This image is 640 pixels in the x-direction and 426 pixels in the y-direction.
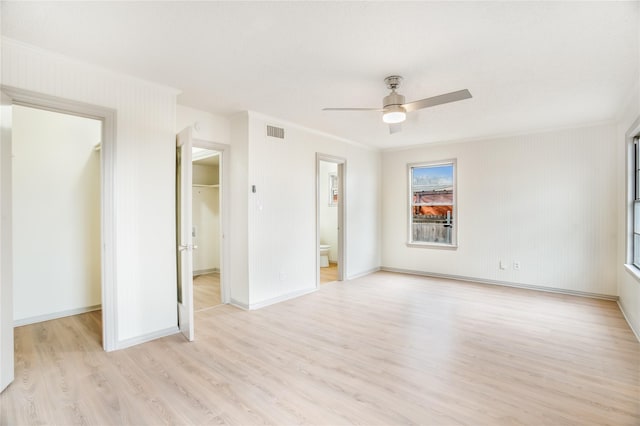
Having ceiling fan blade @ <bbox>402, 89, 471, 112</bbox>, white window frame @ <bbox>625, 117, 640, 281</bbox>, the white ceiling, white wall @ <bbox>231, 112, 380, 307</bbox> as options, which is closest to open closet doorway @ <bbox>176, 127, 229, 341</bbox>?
white wall @ <bbox>231, 112, 380, 307</bbox>

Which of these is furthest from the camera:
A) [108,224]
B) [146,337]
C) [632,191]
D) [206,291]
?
[206,291]

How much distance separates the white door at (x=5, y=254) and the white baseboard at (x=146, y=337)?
2.53ft

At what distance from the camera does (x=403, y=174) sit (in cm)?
659

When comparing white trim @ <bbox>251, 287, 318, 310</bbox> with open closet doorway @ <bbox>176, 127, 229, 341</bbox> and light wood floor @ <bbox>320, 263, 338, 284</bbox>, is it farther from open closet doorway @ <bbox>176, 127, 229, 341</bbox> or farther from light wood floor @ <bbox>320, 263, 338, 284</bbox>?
light wood floor @ <bbox>320, 263, 338, 284</bbox>

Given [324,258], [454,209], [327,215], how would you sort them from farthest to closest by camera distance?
[327,215] < [324,258] < [454,209]

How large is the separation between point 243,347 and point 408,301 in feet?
8.35

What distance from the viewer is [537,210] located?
203 inches

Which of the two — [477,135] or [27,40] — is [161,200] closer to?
[27,40]

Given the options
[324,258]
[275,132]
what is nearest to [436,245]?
[324,258]

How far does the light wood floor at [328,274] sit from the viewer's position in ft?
19.6

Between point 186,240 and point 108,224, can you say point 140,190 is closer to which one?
point 108,224

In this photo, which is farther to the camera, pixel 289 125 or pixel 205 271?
pixel 205 271

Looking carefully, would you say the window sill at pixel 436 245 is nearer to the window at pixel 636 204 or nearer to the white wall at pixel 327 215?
the white wall at pixel 327 215

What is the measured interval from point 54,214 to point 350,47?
409cm
